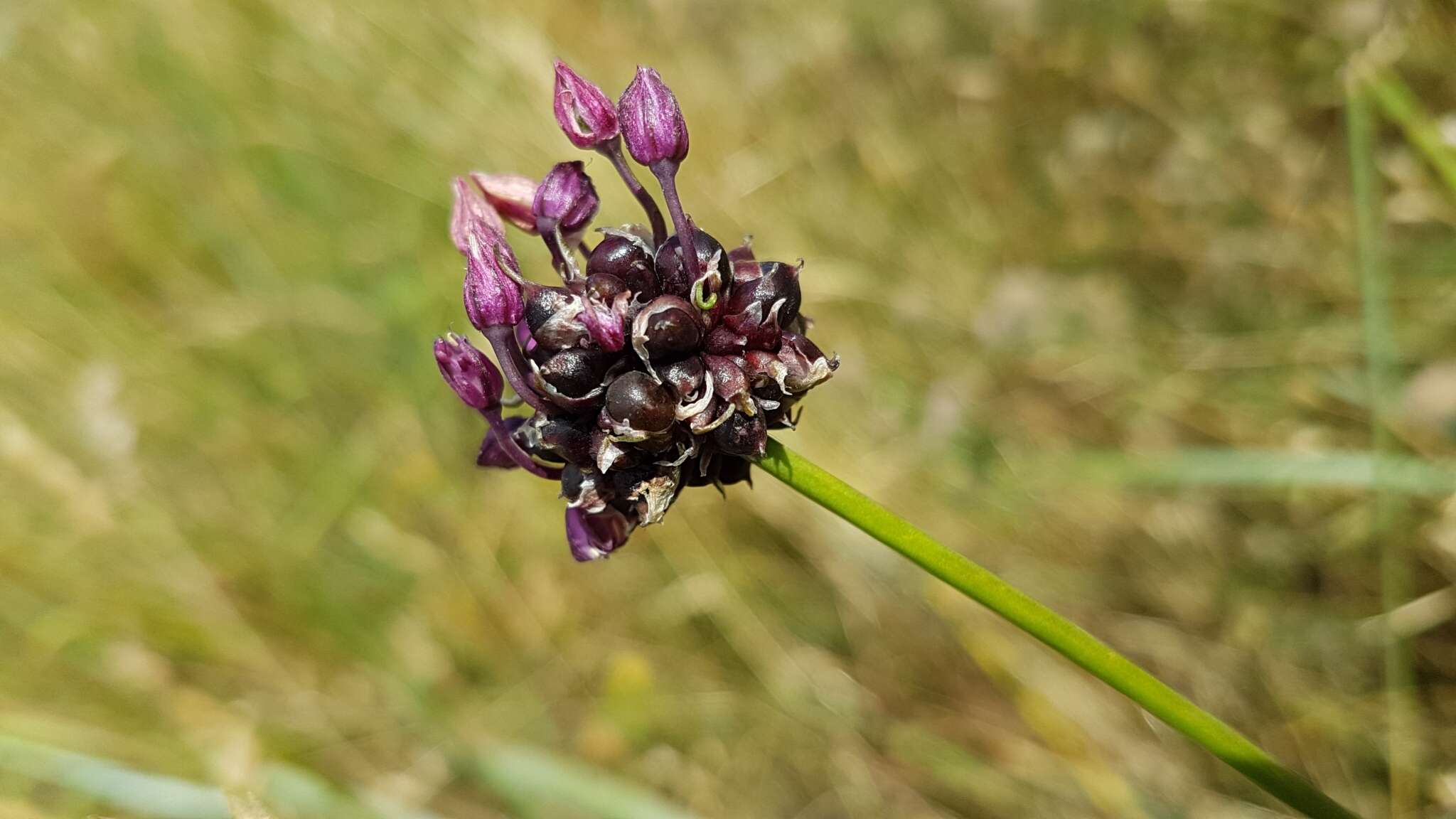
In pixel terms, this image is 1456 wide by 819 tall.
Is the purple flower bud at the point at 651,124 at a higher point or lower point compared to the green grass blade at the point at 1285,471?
lower

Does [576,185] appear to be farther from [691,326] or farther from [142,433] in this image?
[142,433]

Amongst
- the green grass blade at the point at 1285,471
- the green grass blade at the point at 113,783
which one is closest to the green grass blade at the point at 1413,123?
the green grass blade at the point at 1285,471

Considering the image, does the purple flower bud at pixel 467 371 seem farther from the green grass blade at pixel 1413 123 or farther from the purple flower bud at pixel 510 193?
the green grass blade at pixel 1413 123

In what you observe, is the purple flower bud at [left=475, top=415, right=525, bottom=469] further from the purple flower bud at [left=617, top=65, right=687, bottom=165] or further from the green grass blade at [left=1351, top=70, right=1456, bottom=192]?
the green grass blade at [left=1351, top=70, right=1456, bottom=192]

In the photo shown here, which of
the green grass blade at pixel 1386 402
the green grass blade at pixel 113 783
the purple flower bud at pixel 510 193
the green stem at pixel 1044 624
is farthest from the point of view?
the green grass blade at pixel 113 783

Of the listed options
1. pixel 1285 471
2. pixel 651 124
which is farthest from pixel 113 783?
pixel 1285 471

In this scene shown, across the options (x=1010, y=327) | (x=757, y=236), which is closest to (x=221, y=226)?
(x=757, y=236)
